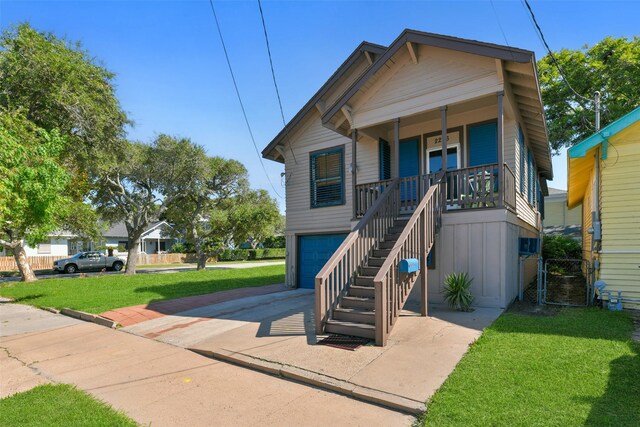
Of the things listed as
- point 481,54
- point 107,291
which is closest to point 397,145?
point 481,54

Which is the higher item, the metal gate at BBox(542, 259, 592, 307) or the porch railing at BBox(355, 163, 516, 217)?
the porch railing at BBox(355, 163, 516, 217)

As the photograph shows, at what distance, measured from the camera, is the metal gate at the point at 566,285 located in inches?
298

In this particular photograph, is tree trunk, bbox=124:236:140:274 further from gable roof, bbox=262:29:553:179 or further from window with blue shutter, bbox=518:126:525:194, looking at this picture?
window with blue shutter, bbox=518:126:525:194

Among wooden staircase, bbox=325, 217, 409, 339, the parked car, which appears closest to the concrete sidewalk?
wooden staircase, bbox=325, 217, 409, 339

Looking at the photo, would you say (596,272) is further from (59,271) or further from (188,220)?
(59,271)

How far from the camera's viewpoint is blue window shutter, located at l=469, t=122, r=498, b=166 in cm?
816

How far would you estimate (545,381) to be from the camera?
361 cm

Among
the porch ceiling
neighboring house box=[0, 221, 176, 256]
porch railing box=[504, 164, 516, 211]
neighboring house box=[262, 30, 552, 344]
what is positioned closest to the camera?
neighboring house box=[262, 30, 552, 344]

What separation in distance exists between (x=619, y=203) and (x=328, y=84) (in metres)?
8.29

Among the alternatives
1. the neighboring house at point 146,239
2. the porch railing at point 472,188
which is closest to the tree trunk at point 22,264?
the porch railing at point 472,188

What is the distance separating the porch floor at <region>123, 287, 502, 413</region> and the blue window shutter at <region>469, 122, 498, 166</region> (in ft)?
11.9

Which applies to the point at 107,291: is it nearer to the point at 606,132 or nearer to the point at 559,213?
the point at 606,132

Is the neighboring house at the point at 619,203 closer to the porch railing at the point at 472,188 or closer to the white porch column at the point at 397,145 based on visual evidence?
the porch railing at the point at 472,188

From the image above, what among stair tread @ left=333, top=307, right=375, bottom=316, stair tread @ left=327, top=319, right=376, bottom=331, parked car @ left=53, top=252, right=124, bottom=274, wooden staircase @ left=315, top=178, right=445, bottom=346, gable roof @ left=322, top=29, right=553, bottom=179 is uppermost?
gable roof @ left=322, top=29, right=553, bottom=179
